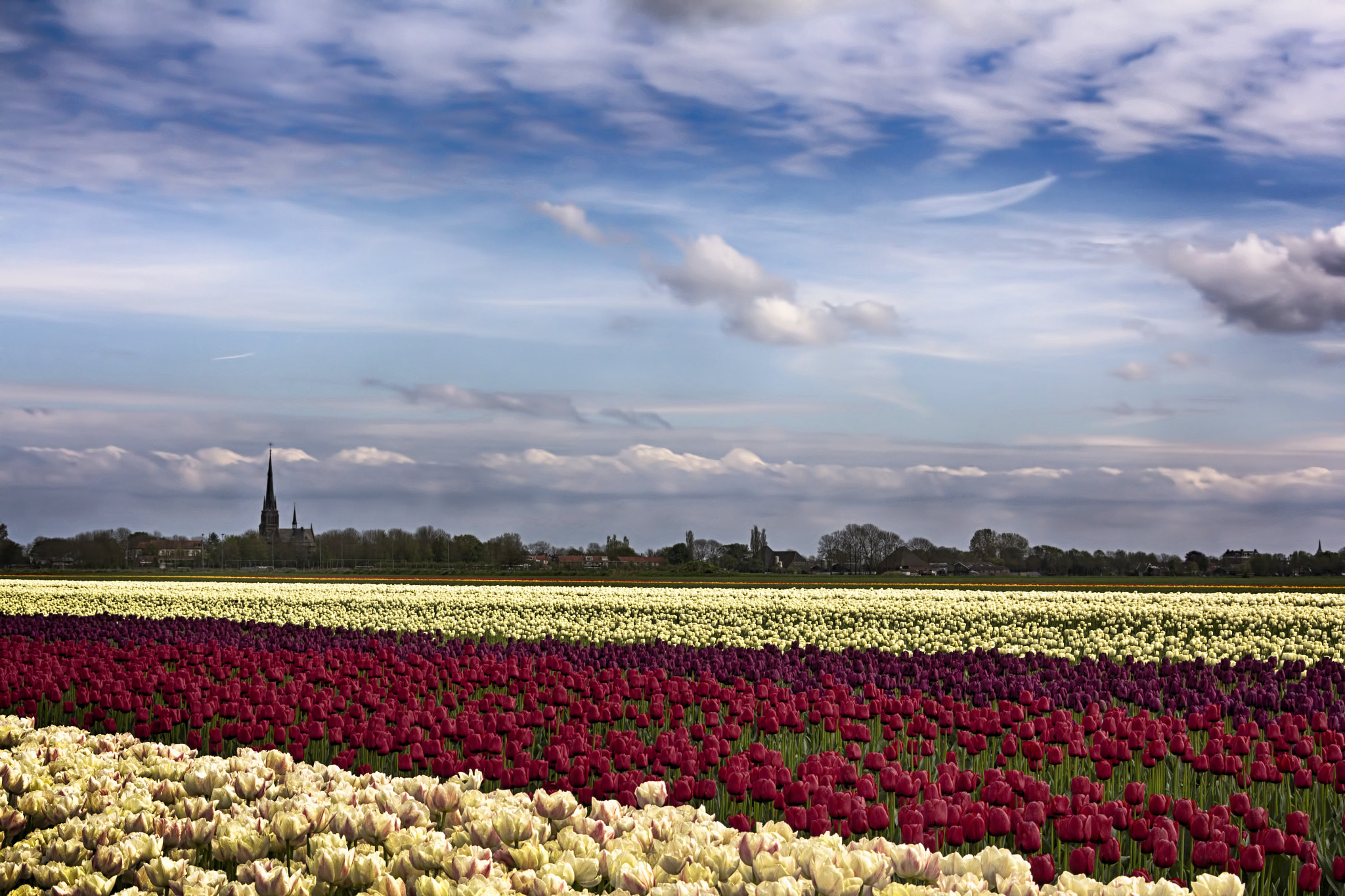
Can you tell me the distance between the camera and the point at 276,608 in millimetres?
26859

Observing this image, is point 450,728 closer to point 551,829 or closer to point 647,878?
point 551,829

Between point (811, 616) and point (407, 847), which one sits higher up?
point (407, 847)

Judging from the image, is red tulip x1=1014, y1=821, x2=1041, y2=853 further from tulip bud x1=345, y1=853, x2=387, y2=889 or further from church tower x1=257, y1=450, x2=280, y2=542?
church tower x1=257, y1=450, x2=280, y2=542

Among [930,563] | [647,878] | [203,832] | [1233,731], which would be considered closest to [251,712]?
[203,832]

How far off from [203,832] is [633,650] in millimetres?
8950

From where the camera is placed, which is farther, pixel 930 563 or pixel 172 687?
pixel 930 563

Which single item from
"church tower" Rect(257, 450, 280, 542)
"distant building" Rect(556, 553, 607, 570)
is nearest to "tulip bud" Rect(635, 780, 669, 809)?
"distant building" Rect(556, 553, 607, 570)

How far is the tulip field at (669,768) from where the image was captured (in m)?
4.26

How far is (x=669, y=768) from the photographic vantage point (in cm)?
798

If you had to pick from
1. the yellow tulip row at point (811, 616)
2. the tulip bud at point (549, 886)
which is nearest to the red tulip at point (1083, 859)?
the tulip bud at point (549, 886)

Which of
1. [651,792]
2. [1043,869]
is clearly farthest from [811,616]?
[1043,869]

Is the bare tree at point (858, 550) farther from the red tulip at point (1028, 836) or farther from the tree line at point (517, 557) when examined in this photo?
the red tulip at point (1028, 836)

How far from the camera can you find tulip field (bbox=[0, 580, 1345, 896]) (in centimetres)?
426

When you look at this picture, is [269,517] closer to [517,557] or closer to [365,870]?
[517,557]
